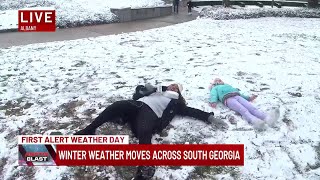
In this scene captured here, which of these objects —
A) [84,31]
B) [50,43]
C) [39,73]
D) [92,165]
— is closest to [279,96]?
[92,165]

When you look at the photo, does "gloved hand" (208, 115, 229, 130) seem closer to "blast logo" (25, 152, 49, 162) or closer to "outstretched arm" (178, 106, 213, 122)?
"outstretched arm" (178, 106, 213, 122)

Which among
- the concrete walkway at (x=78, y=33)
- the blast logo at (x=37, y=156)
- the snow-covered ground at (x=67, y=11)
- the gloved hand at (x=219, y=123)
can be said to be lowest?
the blast logo at (x=37, y=156)

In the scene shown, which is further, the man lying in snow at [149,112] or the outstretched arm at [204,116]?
the outstretched arm at [204,116]

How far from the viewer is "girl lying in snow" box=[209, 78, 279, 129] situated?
17.0 feet

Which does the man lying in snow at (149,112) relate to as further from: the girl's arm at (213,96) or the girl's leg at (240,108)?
the girl's arm at (213,96)

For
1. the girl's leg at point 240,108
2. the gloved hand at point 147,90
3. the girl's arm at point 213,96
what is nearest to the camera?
the girl's leg at point 240,108

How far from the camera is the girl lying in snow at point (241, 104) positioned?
5180 millimetres

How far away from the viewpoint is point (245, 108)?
17.9 feet

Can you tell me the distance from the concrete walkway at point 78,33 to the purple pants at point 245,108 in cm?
792

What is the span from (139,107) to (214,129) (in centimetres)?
125

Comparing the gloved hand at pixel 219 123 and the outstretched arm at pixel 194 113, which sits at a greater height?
the outstretched arm at pixel 194 113

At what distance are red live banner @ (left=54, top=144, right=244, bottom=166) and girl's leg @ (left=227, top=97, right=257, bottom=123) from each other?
0.66m

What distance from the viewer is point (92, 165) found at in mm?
4359

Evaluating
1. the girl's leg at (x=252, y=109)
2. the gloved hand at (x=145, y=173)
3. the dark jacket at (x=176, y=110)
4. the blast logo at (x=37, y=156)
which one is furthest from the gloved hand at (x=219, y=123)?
the blast logo at (x=37, y=156)
